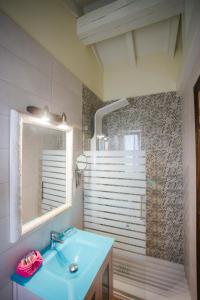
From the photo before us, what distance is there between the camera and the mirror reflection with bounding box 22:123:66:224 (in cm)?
105

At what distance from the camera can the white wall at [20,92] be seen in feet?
2.85

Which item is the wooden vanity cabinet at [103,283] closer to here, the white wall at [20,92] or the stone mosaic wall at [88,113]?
the white wall at [20,92]

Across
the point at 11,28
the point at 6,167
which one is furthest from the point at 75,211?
the point at 11,28

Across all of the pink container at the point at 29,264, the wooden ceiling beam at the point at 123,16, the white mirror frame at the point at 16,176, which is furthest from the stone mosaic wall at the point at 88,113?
the pink container at the point at 29,264

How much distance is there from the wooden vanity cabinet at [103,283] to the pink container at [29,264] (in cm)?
37

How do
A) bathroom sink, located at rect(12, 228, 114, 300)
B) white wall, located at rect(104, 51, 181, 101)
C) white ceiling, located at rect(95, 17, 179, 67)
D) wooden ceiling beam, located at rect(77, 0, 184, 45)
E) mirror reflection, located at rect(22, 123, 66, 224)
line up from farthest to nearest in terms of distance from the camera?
white wall, located at rect(104, 51, 181, 101) < white ceiling, located at rect(95, 17, 179, 67) < wooden ceiling beam, located at rect(77, 0, 184, 45) < mirror reflection, located at rect(22, 123, 66, 224) < bathroom sink, located at rect(12, 228, 114, 300)

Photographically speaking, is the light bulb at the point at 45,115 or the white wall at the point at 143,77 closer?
the light bulb at the point at 45,115

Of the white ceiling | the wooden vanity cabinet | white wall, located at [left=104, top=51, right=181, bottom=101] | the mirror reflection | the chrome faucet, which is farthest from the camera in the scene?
white wall, located at [left=104, top=51, right=181, bottom=101]

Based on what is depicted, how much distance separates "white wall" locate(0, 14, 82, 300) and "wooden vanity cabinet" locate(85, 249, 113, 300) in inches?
18.8

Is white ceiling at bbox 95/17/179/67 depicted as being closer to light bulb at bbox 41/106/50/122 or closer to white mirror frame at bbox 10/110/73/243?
light bulb at bbox 41/106/50/122

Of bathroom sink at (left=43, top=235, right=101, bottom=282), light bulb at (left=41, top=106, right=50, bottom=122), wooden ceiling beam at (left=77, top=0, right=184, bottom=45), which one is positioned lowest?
bathroom sink at (left=43, top=235, right=101, bottom=282)

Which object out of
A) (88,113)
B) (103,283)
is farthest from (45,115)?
(103,283)

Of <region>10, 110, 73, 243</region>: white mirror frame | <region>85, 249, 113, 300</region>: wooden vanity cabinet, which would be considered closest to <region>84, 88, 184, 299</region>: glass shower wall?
<region>85, 249, 113, 300</region>: wooden vanity cabinet

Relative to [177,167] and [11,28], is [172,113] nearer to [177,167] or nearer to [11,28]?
[177,167]
